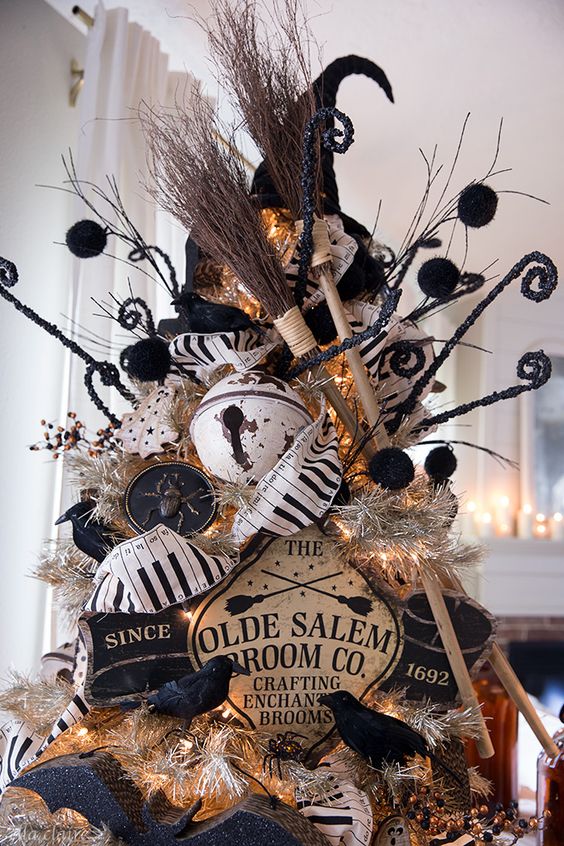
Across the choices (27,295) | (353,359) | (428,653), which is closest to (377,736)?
(428,653)

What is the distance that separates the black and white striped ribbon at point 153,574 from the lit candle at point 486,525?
3.47 metres

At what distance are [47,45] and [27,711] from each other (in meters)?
1.20

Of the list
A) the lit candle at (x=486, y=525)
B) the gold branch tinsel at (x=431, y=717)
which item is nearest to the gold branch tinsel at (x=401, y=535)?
the gold branch tinsel at (x=431, y=717)

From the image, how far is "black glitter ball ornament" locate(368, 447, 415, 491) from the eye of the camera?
65 cm

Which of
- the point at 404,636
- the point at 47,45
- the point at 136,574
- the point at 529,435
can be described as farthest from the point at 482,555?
the point at 529,435

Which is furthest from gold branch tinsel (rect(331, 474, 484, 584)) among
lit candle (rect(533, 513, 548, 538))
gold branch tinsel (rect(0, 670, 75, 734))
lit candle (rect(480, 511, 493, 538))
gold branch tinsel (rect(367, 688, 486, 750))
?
lit candle (rect(533, 513, 548, 538))

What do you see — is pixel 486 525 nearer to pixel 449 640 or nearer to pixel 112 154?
pixel 112 154

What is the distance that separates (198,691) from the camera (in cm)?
59

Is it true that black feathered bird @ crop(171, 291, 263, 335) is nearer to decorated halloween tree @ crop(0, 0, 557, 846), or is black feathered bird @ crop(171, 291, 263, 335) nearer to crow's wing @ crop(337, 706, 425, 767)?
decorated halloween tree @ crop(0, 0, 557, 846)

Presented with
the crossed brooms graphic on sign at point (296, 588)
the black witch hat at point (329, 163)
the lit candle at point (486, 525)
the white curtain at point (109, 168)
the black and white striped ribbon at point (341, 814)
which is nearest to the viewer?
the black and white striped ribbon at point (341, 814)

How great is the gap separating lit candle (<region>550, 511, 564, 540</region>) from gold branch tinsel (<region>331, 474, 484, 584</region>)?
11.5ft

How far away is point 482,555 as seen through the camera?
70 cm

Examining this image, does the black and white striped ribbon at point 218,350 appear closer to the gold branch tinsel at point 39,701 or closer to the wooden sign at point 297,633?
the wooden sign at point 297,633

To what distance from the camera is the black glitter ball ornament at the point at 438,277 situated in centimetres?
74
